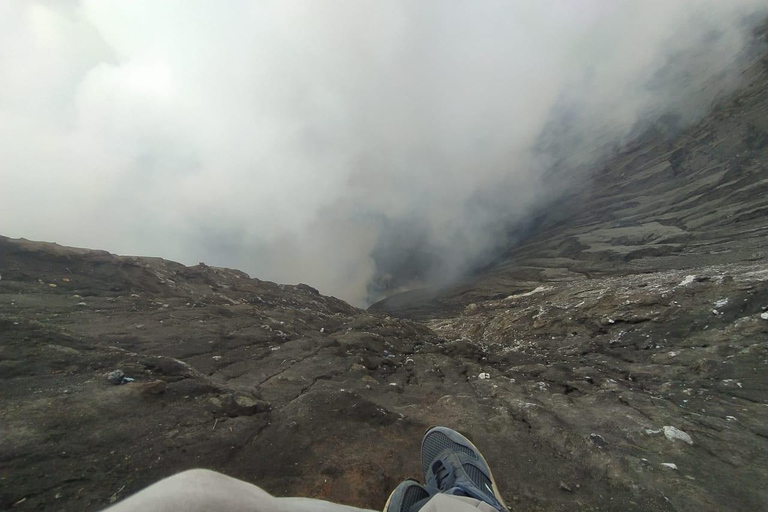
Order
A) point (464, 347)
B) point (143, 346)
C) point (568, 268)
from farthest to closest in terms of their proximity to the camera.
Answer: point (568, 268) → point (464, 347) → point (143, 346)

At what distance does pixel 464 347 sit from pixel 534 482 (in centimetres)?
793

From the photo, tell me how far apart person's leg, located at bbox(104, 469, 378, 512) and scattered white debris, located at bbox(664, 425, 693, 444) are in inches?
212

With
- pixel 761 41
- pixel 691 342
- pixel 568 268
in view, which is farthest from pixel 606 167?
pixel 691 342

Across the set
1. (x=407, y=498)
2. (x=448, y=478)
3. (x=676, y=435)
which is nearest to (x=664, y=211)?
(x=676, y=435)

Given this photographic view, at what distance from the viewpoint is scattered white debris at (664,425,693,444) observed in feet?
15.2

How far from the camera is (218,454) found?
3822 millimetres

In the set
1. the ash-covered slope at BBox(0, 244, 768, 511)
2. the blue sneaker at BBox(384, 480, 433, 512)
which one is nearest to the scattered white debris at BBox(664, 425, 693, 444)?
the ash-covered slope at BBox(0, 244, 768, 511)

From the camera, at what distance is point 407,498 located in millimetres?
2598

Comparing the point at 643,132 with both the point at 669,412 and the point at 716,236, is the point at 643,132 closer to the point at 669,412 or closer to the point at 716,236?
the point at 716,236

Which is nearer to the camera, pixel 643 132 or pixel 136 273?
pixel 136 273

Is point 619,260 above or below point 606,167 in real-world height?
below

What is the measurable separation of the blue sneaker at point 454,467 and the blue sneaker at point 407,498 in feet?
0.70

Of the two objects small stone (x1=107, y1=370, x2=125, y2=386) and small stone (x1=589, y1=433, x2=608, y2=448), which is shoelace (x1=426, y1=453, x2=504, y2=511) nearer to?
small stone (x1=589, y1=433, x2=608, y2=448)

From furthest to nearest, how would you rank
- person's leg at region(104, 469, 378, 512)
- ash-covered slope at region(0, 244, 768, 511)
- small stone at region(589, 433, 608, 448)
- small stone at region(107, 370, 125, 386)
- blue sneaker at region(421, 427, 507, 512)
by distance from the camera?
small stone at region(107, 370, 125, 386)
small stone at region(589, 433, 608, 448)
ash-covered slope at region(0, 244, 768, 511)
blue sneaker at region(421, 427, 507, 512)
person's leg at region(104, 469, 378, 512)
